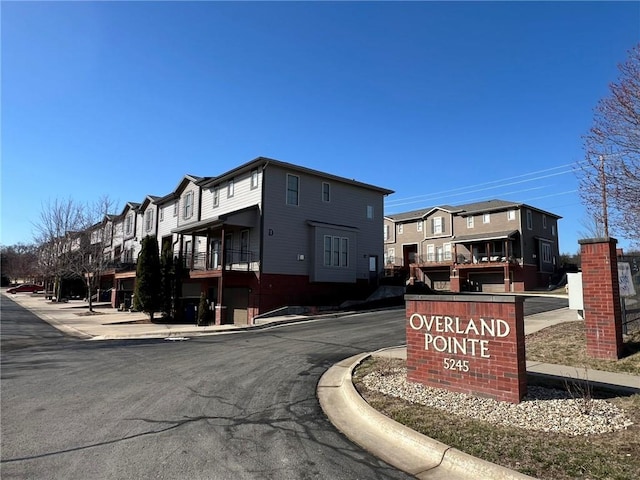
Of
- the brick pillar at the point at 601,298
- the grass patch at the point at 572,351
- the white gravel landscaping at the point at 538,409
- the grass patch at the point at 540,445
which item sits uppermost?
the brick pillar at the point at 601,298

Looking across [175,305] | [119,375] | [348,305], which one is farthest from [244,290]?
[119,375]

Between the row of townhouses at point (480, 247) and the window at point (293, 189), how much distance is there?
2260cm

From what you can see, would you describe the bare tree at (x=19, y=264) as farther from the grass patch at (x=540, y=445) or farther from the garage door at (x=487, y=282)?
the grass patch at (x=540, y=445)

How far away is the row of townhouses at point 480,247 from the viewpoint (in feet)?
136

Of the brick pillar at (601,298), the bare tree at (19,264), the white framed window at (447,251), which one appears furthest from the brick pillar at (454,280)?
the bare tree at (19,264)

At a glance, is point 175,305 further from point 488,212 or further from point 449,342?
point 488,212

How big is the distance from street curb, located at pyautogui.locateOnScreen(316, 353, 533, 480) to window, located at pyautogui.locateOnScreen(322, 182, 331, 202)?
2228 cm

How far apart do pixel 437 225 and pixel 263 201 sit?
1118 inches

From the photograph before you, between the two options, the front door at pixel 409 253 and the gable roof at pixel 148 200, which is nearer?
the gable roof at pixel 148 200

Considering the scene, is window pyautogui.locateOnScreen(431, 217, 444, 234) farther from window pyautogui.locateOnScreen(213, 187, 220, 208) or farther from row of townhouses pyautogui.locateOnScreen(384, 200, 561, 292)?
window pyautogui.locateOnScreen(213, 187, 220, 208)

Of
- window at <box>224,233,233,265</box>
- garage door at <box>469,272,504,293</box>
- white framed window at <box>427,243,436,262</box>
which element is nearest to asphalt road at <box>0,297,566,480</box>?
window at <box>224,233,233,265</box>

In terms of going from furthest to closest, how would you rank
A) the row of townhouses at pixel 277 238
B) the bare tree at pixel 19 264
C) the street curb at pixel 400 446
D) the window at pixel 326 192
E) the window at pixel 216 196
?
1. the bare tree at pixel 19 264
2. the window at pixel 216 196
3. the window at pixel 326 192
4. the row of townhouses at pixel 277 238
5. the street curb at pixel 400 446

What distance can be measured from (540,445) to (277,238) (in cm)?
2200

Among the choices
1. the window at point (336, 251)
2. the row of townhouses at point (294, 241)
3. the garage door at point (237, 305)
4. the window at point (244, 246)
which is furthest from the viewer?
the window at point (336, 251)
